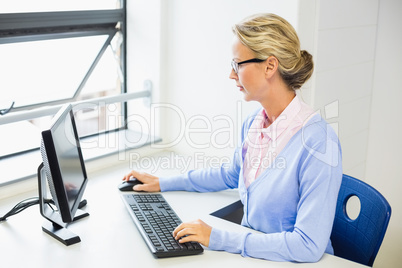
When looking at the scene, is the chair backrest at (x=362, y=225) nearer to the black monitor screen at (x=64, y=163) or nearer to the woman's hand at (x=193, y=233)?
the woman's hand at (x=193, y=233)

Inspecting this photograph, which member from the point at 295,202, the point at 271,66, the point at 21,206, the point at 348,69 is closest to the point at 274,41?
the point at 271,66

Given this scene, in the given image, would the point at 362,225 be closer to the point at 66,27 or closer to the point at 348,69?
the point at 348,69

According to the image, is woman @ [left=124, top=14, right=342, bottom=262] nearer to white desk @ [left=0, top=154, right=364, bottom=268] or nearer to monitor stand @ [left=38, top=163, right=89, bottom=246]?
white desk @ [left=0, top=154, right=364, bottom=268]

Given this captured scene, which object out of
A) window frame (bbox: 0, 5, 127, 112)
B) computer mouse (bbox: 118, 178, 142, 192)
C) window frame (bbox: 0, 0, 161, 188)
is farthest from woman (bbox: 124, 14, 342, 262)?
window frame (bbox: 0, 5, 127, 112)

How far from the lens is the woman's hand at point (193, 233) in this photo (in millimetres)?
1476

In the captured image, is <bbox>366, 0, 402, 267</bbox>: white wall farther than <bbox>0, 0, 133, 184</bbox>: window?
Yes

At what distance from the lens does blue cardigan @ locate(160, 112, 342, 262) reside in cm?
142

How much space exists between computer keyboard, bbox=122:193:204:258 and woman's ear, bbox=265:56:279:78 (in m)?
0.55

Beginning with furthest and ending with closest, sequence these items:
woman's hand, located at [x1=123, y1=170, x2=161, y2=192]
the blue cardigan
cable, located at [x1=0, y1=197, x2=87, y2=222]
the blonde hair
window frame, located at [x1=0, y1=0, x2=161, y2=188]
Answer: window frame, located at [x1=0, y1=0, x2=161, y2=188]
woman's hand, located at [x1=123, y1=170, x2=161, y2=192]
cable, located at [x1=0, y1=197, x2=87, y2=222]
the blonde hair
the blue cardigan

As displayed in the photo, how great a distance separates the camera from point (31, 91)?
7.61 feet

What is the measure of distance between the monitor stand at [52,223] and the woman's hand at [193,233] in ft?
1.04

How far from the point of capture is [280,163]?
156cm

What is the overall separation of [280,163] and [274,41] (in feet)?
1.23

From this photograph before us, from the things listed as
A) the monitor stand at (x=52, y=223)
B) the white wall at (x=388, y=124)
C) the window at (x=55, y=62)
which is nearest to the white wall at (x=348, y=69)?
the white wall at (x=388, y=124)
